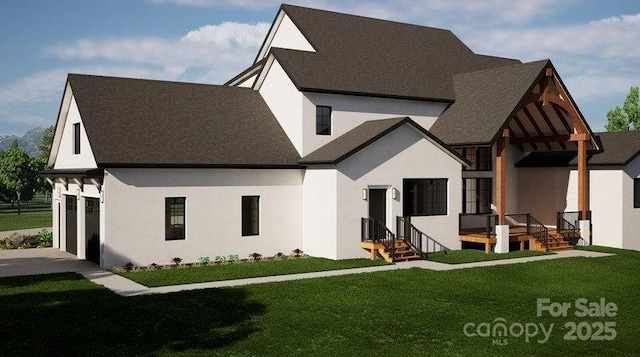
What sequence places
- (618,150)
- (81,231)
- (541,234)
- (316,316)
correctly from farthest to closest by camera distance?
(618,150)
(541,234)
(81,231)
(316,316)

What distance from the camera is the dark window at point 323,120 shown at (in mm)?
26172

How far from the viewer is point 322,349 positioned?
39.0ft


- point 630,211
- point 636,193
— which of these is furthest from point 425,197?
point 636,193

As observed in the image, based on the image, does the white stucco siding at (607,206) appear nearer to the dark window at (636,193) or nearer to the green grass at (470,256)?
the dark window at (636,193)

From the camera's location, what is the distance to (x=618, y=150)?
96.5 feet

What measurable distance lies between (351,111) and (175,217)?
9202 millimetres

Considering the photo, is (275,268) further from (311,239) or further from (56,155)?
(56,155)

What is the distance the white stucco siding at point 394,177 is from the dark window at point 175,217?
5.92 metres

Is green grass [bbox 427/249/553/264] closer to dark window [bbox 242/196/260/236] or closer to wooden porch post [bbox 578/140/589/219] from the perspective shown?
wooden porch post [bbox 578/140/589/219]

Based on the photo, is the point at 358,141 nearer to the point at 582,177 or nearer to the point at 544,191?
the point at 582,177

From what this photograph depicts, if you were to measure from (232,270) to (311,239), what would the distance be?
189 inches

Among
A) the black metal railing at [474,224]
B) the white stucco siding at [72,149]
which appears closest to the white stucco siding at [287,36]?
the white stucco siding at [72,149]

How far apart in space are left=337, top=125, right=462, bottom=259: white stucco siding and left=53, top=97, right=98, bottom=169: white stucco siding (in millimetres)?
9606

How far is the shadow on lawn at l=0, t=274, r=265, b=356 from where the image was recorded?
1190 cm
